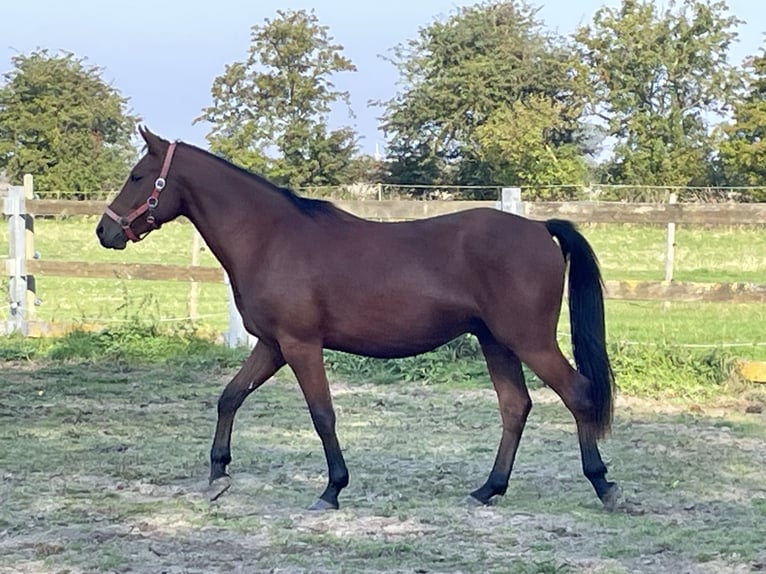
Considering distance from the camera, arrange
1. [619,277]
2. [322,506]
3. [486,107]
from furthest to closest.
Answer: [486,107] → [619,277] → [322,506]

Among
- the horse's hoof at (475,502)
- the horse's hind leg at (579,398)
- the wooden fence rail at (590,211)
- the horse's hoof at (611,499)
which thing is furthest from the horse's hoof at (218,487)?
the wooden fence rail at (590,211)

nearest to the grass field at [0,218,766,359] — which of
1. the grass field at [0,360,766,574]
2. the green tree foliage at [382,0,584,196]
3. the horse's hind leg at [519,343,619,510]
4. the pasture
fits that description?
the pasture

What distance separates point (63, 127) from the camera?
125ft

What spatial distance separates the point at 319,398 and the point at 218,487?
63cm

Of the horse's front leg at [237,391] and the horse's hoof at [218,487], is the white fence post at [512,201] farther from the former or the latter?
the horse's hoof at [218,487]

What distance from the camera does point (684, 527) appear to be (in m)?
4.29

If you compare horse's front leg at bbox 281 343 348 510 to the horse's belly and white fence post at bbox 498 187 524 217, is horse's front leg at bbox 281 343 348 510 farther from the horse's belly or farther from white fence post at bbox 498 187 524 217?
white fence post at bbox 498 187 524 217

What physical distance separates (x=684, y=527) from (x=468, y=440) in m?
2.12

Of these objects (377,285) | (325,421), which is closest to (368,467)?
(325,421)

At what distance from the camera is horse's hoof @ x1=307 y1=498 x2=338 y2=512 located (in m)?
4.58

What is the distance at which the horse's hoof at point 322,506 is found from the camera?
458 cm

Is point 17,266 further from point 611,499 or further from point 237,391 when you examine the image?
point 611,499

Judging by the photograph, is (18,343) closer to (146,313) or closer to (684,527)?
(146,313)

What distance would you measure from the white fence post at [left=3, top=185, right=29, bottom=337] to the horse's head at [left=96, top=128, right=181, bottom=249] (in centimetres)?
546
